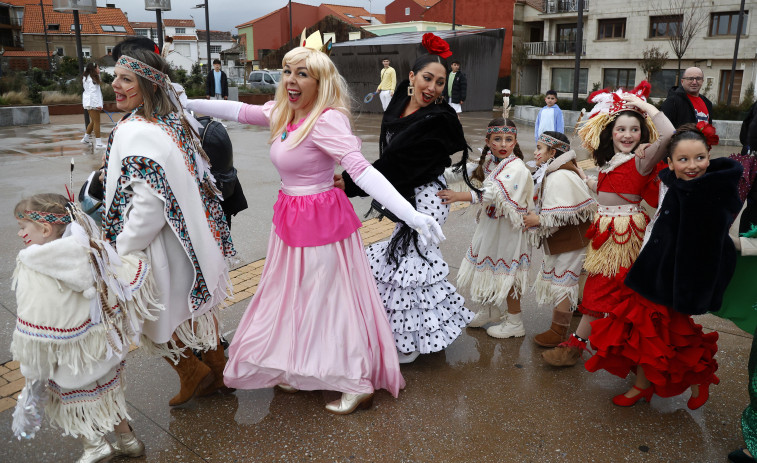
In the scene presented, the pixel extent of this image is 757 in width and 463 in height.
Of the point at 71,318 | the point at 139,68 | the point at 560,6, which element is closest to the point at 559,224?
the point at 139,68

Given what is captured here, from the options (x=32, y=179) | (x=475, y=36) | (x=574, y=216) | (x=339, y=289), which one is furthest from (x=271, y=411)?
(x=475, y=36)

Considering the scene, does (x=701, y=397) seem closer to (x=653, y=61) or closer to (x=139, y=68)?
(x=139, y=68)

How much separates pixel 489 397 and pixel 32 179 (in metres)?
7.86

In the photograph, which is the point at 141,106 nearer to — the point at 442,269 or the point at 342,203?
the point at 342,203

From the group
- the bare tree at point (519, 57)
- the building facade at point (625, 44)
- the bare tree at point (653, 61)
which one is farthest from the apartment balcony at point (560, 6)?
the bare tree at point (653, 61)

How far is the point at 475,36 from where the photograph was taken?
66.1 ft

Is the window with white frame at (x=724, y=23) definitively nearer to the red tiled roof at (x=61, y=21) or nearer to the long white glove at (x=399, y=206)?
the long white glove at (x=399, y=206)

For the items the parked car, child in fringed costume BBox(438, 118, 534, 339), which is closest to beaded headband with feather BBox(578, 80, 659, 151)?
child in fringed costume BBox(438, 118, 534, 339)

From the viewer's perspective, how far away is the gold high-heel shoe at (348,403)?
304 cm

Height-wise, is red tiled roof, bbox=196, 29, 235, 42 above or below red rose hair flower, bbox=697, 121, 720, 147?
above

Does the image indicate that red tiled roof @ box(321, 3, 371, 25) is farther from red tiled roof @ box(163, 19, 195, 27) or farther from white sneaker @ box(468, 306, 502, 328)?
white sneaker @ box(468, 306, 502, 328)

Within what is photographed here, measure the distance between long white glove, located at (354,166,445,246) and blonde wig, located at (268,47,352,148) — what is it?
41cm

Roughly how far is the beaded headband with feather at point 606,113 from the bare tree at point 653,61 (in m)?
27.5

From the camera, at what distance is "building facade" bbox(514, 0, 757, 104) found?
26.9m
